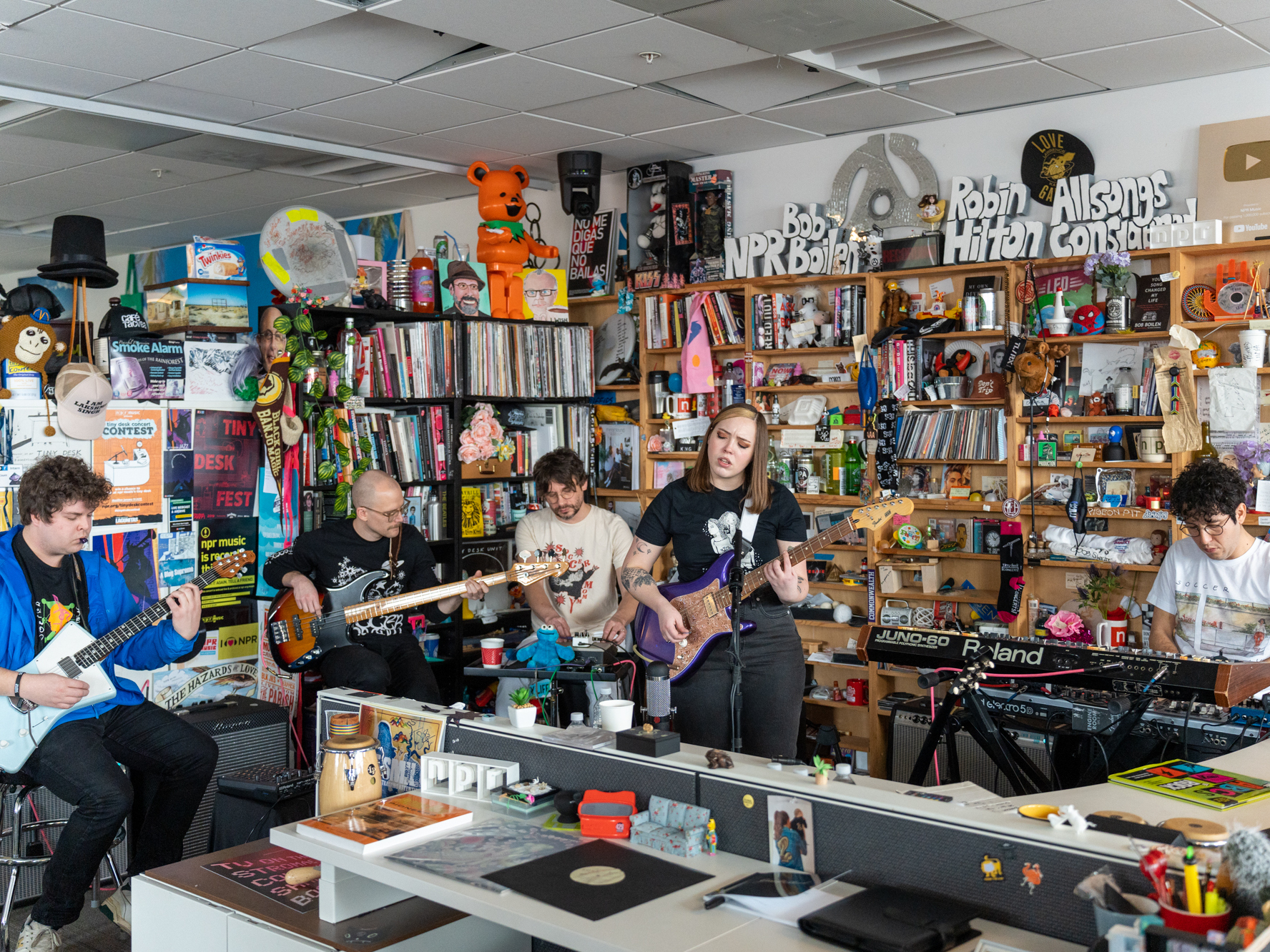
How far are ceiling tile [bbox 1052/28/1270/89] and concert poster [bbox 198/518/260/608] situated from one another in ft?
12.5

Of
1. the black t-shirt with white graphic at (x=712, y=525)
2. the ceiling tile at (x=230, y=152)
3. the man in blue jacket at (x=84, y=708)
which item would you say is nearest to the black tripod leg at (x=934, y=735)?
the black t-shirt with white graphic at (x=712, y=525)

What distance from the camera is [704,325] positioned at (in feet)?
19.6

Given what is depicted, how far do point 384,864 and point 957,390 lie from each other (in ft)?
12.6

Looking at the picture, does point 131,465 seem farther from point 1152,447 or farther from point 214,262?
point 1152,447

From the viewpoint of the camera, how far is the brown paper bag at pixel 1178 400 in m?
4.64

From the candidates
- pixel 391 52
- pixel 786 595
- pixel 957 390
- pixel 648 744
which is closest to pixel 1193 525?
pixel 786 595

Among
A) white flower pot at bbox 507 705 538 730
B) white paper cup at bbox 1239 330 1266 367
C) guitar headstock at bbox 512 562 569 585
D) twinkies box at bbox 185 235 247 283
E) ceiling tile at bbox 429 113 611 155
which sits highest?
ceiling tile at bbox 429 113 611 155

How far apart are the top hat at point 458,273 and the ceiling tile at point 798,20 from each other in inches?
80.5

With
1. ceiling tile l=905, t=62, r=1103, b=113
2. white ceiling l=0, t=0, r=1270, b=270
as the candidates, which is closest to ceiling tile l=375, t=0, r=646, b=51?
white ceiling l=0, t=0, r=1270, b=270

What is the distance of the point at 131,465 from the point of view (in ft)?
15.1

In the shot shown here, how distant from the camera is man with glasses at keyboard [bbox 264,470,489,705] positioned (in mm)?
4473

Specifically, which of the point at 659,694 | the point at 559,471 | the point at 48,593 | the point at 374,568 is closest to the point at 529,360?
the point at 559,471

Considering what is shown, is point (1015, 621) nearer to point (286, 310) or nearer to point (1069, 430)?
point (1069, 430)

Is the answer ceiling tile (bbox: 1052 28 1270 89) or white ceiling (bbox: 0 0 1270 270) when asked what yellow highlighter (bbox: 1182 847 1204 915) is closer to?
white ceiling (bbox: 0 0 1270 270)
